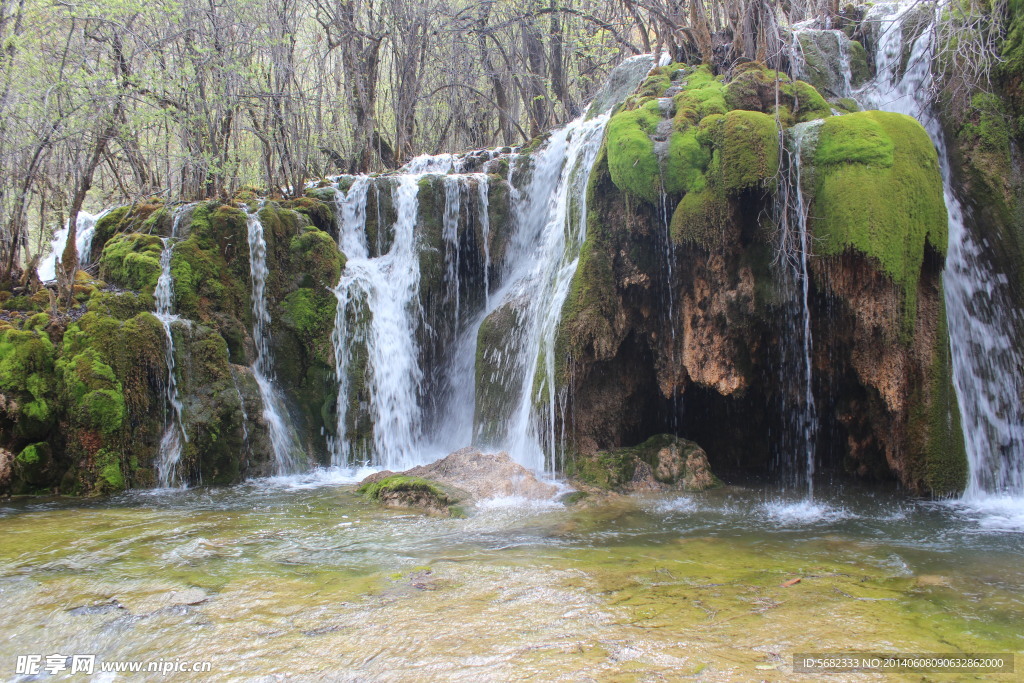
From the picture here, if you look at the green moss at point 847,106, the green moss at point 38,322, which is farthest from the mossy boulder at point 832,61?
the green moss at point 38,322

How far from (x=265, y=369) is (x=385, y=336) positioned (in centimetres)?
202

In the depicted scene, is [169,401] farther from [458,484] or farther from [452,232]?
[452,232]

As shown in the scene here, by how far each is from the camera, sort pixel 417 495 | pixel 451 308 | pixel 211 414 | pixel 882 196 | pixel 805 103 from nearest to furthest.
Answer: pixel 882 196 → pixel 417 495 → pixel 805 103 → pixel 211 414 → pixel 451 308

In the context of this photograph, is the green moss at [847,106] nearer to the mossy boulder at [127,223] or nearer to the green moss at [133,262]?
the green moss at [133,262]

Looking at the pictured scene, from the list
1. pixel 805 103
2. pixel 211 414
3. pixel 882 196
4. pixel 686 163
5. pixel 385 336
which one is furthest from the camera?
pixel 385 336

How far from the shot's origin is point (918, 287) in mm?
7324

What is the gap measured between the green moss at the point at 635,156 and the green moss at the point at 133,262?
687 centimetres

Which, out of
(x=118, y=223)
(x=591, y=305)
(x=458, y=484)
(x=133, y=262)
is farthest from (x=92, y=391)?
(x=591, y=305)

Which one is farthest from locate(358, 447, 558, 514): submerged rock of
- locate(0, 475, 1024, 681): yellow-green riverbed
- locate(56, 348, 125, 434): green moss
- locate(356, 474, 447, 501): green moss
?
locate(56, 348, 125, 434): green moss

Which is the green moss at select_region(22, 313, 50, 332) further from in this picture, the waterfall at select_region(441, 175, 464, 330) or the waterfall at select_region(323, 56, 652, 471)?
the waterfall at select_region(441, 175, 464, 330)

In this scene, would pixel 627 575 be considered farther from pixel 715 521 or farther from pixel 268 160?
pixel 268 160

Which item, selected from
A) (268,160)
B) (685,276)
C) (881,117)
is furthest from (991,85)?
(268,160)

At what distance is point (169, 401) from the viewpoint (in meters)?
9.29

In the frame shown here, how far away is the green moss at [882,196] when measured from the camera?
7.07 m
